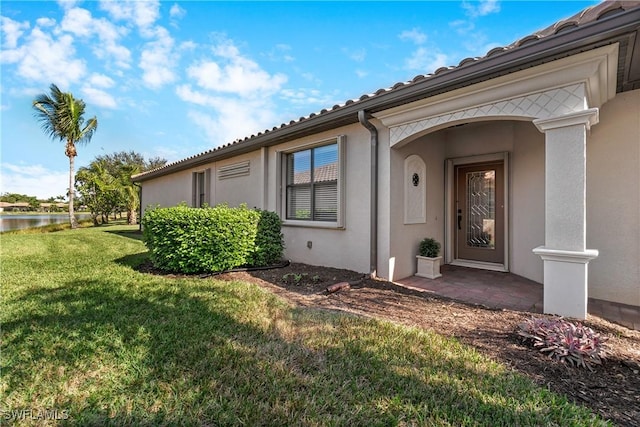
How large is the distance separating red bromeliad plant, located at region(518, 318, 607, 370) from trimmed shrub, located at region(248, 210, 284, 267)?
4511mm

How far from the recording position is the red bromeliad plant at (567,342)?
88.1 inches

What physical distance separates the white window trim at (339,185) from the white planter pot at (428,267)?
62.6 inches

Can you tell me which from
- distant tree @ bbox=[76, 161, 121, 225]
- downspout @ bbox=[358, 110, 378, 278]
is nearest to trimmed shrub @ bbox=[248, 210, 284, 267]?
downspout @ bbox=[358, 110, 378, 278]

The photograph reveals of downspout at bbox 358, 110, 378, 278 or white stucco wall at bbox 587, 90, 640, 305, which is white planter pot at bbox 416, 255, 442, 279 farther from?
white stucco wall at bbox 587, 90, 640, 305

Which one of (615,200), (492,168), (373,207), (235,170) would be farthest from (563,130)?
(235,170)

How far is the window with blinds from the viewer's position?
5.78m

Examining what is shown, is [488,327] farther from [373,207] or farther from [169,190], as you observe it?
[169,190]

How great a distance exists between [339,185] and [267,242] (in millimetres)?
1988

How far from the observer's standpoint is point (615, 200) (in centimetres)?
384

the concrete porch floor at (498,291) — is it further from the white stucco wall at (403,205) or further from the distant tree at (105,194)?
the distant tree at (105,194)

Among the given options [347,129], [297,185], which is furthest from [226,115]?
[347,129]

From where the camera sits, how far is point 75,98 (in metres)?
15.4

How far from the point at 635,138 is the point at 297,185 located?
5.48 meters

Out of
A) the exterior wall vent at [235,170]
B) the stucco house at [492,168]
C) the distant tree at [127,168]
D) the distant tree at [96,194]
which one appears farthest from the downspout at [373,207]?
the distant tree at [127,168]
